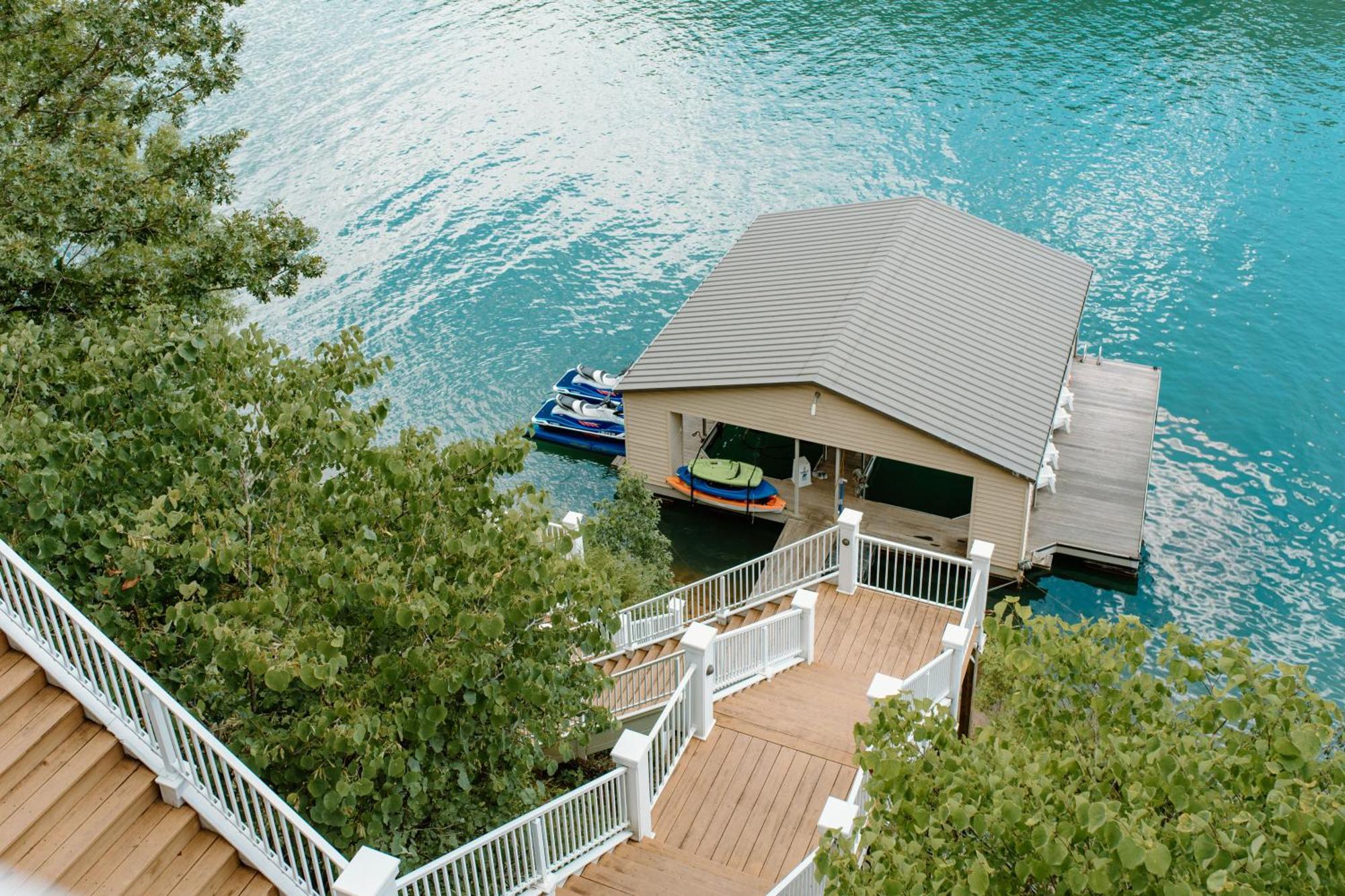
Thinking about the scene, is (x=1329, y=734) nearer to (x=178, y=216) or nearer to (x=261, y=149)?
(x=178, y=216)

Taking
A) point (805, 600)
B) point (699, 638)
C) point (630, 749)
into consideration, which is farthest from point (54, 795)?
point (805, 600)

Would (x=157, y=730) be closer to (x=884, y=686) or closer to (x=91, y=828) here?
(x=91, y=828)

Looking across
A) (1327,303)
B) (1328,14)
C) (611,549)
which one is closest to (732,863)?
(611,549)

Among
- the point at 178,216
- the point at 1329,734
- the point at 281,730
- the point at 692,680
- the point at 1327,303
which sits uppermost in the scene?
the point at 178,216

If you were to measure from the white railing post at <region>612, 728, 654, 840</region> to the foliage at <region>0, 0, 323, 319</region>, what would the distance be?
10.1 m

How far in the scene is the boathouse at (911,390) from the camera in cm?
2470

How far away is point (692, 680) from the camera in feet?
51.2

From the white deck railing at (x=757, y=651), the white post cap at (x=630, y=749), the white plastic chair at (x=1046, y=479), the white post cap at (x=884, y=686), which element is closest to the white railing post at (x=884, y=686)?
the white post cap at (x=884, y=686)

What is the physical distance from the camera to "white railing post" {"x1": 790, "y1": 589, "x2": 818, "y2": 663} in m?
17.4

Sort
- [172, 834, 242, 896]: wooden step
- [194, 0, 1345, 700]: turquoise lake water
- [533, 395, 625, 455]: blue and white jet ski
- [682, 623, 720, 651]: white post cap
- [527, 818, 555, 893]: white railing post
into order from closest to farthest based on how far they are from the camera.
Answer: [172, 834, 242, 896]: wooden step < [527, 818, 555, 893]: white railing post < [682, 623, 720, 651]: white post cap < [194, 0, 1345, 700]: turquoise lake water < [533, 395, 625, 455]: blue and white jet ski

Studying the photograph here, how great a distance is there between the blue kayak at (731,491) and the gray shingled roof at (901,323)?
108 inches

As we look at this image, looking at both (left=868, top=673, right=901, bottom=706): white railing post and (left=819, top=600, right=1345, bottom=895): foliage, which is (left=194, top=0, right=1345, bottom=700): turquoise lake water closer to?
(left=868, top=673, right=901, bottom=706): white railing post

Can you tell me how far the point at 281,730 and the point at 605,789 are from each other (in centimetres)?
429

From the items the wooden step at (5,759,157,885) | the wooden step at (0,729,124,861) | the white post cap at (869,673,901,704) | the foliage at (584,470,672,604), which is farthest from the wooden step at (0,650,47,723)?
the foliage at (584,470,672,604)
